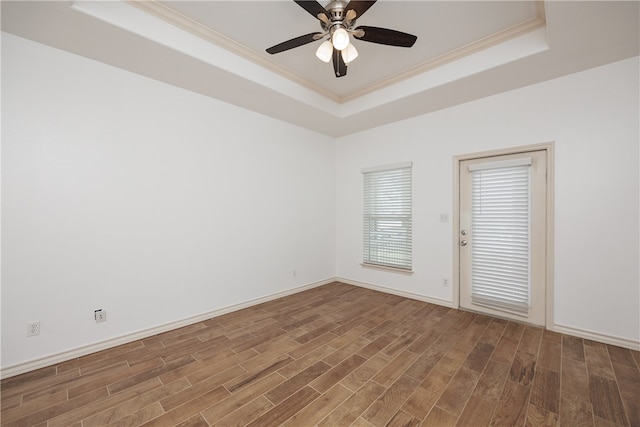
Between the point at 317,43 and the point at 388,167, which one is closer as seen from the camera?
the point at 317,43

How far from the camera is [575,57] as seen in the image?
2547 millimetres

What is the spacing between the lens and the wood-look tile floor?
1.71m

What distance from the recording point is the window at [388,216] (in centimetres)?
418

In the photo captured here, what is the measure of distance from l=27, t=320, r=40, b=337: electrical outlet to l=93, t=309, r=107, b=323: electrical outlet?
37 cm

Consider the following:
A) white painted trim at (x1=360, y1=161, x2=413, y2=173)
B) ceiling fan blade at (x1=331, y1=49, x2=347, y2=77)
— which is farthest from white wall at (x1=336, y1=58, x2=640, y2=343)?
ceiling fan blade at (x1=331, y1=49, x2=347, y2=77)

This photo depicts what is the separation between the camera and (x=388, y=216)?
439 cm

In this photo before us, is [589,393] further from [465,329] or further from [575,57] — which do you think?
[575,57]

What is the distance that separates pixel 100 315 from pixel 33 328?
44 centimetres

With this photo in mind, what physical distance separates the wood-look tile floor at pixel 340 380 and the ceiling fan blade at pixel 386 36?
2.71m

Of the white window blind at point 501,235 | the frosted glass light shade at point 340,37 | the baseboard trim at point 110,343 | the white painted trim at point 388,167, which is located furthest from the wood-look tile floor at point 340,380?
the frosted glass light shade at point 340,37

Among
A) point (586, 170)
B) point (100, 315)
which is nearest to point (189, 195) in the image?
point (100, 315)

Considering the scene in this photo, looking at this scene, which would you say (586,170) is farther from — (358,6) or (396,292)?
(358,6)

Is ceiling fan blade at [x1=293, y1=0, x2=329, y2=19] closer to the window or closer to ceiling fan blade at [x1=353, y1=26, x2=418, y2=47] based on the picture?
ceiling fan blade at [x1=353, y1=26, x2=418, y2=47]

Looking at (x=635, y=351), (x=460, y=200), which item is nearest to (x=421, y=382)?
(x=635, y=351)
